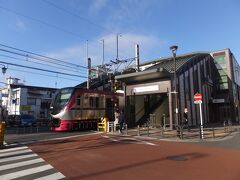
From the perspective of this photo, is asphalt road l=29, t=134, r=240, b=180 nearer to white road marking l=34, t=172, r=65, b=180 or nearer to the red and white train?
white road marking l=34, t=172, r=65, b=180

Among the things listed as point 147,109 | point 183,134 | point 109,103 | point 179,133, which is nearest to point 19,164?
point 179,133

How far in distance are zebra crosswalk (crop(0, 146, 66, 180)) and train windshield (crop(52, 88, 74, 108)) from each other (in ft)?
37.1

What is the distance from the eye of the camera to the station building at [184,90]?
24984mm

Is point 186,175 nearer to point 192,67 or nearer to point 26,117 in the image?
point 192,67

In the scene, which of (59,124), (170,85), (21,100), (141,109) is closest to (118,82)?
(141,109)

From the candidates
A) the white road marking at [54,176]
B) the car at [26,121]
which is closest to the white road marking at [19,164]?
the white road marking at [54,176]

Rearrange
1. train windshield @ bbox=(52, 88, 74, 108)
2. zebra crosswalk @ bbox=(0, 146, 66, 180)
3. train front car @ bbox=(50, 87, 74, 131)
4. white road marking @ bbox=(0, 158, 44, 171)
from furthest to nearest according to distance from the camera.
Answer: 1. train windshield @ bbox=(52, 88, 74, 108)
2. train front car @ bbox=(50, 87, 74, 131)
3. white road marking @ bbox=(0, 158, 44, 171)
4. zebra crosswalk @ bbox=(0, 146, 66, 180)

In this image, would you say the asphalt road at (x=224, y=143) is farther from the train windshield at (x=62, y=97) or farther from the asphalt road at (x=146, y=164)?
the train windshield at (x=62, y=97)

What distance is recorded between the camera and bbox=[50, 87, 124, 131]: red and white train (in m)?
22.5

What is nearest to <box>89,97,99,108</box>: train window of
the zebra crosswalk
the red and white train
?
the red and white train

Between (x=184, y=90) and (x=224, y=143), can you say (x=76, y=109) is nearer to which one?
(x=184, y=90)

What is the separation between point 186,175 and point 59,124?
54.6ft

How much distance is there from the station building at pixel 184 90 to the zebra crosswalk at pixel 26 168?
11287mm

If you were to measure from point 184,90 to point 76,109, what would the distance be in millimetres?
11913
